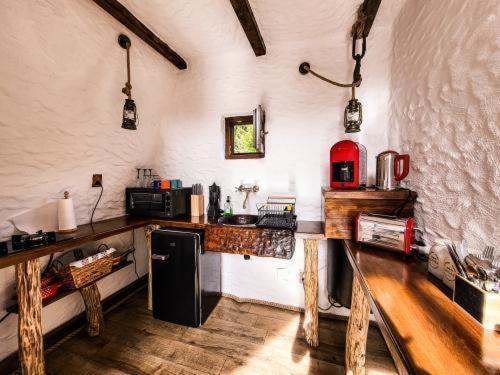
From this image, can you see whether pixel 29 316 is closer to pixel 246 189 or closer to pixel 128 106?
pixel 128 106

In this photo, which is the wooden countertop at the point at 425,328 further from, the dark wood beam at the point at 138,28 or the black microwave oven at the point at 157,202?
the dark wood beam at the point at 138,28

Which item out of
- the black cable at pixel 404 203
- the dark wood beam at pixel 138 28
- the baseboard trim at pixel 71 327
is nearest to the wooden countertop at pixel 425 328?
the black cable at pixel 404 203

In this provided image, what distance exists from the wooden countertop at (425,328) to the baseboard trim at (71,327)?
259 cm

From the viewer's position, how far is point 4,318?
4.89 ft

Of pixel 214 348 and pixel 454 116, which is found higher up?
pixel 454 116

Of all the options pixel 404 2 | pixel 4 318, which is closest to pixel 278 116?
pixel 404 2

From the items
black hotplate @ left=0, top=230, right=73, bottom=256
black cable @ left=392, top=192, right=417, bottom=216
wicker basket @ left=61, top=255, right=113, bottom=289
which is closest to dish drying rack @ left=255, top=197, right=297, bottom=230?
black cable @ left=392, top=192, right=417, bottom=216

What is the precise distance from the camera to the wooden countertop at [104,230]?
4.08ft

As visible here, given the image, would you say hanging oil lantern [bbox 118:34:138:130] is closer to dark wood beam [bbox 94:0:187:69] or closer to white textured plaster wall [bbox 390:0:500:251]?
dark wood beam [bbox 94:0:187:69]

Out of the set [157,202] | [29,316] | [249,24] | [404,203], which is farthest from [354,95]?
[29,316]

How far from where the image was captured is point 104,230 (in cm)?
175

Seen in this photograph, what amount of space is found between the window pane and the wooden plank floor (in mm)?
1866

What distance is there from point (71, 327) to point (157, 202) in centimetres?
140

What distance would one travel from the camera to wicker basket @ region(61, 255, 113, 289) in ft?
5.26
